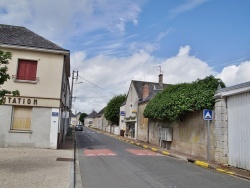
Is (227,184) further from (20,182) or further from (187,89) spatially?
(187,89)

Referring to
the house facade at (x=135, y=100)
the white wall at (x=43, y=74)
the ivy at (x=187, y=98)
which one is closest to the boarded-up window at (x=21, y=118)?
the white wall at (x=43, y=74)

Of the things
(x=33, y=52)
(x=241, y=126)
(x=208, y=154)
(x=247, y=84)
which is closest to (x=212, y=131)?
(x=208, y=154)

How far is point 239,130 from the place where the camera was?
11.8m

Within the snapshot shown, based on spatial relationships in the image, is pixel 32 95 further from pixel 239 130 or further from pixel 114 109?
pixel 114 109

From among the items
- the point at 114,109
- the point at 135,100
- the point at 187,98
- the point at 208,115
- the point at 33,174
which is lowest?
the point at 33,174

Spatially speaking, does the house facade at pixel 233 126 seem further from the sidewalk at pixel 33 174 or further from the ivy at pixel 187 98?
the sidewalk at pixel 33 174

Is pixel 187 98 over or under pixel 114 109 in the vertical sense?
under

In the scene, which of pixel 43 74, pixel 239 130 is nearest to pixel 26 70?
pixel 43 74

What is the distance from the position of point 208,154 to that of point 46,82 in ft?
35.3

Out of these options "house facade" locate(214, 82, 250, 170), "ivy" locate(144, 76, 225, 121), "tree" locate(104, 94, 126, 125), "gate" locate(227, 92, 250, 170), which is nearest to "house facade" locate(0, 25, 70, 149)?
"ivy" locate(144, 76, 225, 121)

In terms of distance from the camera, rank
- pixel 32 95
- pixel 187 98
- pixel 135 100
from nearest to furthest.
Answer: pixel 187 98 → pixel 32 95 → pixel 135 100

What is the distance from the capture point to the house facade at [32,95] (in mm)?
16297

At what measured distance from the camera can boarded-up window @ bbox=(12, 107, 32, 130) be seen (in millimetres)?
16500

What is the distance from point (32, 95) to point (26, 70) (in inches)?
68.8
